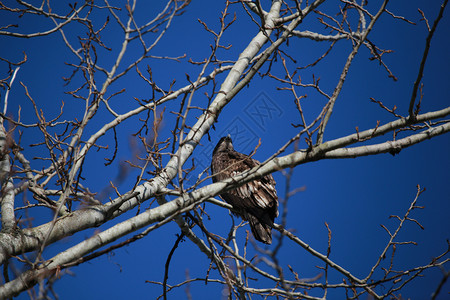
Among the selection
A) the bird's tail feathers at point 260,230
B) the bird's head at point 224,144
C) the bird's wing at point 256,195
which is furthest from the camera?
the bird's head at point 224,144

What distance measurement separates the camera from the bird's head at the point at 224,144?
20.3ft

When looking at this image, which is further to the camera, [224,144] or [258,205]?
[224,144]

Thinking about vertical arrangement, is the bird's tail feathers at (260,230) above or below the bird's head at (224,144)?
below

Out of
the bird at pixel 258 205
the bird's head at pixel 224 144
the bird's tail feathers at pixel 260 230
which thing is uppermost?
the bird's head at pixel 224 144

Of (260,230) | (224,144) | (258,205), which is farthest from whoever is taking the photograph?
(224,144)

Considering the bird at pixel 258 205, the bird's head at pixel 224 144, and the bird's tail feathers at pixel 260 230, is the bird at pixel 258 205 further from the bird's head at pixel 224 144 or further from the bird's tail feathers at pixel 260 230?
the bird's head at pixel 224 144

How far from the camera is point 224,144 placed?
629 centimetres

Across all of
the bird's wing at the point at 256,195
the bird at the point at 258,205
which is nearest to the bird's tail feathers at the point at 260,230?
the bird at the point at 258,205

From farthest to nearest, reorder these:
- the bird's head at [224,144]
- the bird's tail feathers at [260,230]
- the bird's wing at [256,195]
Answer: the bird's head at [224,144], the bird's wing at [256,195], the bird's tail feathers at [260,230]

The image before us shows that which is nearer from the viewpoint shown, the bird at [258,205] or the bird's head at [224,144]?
the bird at [258,205]

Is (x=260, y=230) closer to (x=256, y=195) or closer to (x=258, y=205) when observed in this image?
(x=258, y=205)

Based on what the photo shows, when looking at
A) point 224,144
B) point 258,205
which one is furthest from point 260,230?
point 224,144

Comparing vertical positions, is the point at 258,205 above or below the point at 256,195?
below

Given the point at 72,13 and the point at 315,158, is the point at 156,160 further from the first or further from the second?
the point at 72,13
